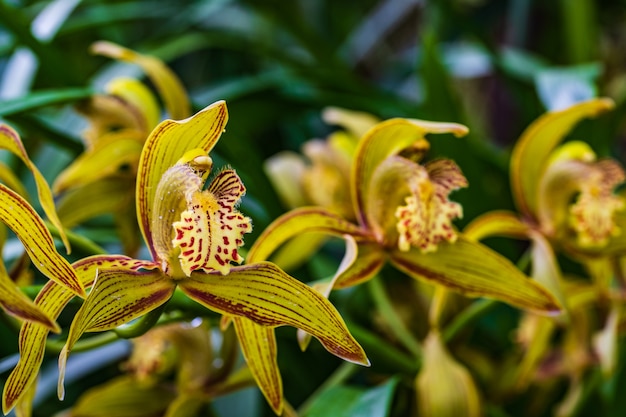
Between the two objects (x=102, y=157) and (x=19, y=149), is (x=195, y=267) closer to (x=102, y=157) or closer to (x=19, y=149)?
(x=19, y=149)

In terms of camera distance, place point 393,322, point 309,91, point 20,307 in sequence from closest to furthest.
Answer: point 20,307
point 393,322
point 309,91

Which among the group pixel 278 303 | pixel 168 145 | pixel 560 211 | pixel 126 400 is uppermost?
pixel 168 145

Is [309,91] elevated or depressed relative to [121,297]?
depressed

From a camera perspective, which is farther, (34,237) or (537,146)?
(537,146)

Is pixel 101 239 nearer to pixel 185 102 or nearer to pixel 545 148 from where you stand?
pixel 185 102

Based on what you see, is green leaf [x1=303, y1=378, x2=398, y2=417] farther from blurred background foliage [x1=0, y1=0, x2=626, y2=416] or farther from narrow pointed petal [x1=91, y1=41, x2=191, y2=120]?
narrow pointed petal [x1=91, y1=41, x2=191, y2=120]

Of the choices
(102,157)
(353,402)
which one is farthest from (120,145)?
(353,402)
